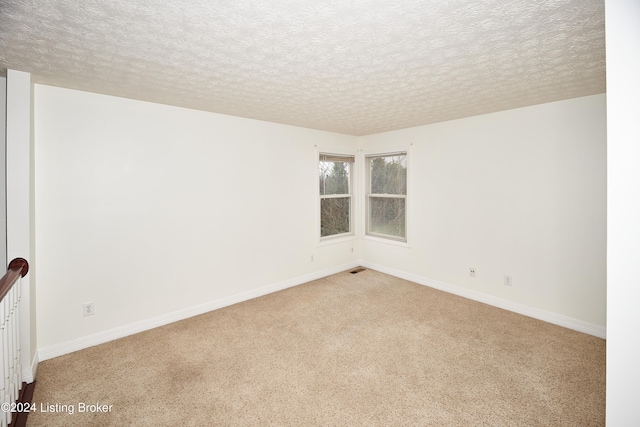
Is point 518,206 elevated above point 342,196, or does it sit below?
below

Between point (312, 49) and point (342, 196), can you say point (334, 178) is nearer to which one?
point (342, 196)

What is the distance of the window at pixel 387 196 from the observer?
4.79 metres

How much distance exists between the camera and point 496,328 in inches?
121

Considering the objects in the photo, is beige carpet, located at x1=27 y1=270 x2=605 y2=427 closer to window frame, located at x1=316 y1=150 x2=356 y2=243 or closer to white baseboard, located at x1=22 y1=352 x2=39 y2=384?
white baseboard, located at x1=22 y1=352 x2=39 y2=384

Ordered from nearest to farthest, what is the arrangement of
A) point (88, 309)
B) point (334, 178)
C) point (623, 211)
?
point (623, 211) < point (88, 309) < point (334, 178)

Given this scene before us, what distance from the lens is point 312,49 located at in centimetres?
189

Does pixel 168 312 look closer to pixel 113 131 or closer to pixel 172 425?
pixel 172 425

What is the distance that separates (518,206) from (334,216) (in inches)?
106

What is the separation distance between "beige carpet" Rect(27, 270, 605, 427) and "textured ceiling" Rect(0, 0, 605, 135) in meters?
2.39

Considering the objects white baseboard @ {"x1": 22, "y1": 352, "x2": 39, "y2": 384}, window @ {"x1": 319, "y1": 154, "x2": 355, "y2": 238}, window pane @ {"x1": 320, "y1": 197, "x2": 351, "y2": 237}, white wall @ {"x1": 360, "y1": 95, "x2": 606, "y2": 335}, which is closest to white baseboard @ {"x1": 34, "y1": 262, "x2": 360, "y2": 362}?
white baseboard @ {"x1": 22, "y1": 352, "x2": 39, "y2": 384}

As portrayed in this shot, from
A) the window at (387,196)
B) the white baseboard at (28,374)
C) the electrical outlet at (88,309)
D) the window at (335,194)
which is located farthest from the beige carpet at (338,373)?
the window at (335,194)

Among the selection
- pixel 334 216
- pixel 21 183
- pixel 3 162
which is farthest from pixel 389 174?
pixel 3 162

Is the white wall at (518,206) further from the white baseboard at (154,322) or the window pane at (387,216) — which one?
the white baseboard at (154,322)

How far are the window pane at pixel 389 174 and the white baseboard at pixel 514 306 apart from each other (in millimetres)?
1383
